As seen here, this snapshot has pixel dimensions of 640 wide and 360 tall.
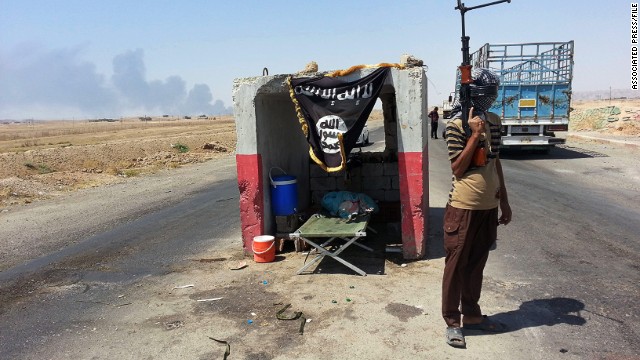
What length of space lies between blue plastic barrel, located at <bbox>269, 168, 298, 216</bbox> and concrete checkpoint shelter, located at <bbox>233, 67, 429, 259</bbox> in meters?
0.11

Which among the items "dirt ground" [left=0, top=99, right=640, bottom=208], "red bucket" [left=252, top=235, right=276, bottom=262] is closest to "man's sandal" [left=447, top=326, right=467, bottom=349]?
"red bucket" [left=252, top=235, right=276, bottom=262]

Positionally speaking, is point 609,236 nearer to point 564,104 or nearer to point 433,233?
point 433,233

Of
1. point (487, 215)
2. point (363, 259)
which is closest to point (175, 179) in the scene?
point (363, 259)

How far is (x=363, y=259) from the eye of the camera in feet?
22.6

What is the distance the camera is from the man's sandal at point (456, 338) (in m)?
4.17

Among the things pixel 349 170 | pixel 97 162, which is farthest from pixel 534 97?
pixel 97 162

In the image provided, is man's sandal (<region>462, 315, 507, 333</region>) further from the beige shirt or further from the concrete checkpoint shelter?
the concrete checkpoint shelter

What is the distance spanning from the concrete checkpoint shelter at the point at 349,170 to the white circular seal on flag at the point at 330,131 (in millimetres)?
598

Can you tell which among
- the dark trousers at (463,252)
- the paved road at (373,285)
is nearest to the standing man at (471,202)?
the dark trousers at (463,252)

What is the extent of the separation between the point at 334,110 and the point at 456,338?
3462 mm

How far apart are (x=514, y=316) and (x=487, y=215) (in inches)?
52.2

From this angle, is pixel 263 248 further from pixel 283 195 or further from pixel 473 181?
pixel 473 181

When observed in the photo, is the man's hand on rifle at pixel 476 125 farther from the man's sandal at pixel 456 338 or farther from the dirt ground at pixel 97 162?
the dirt ground at pixel 97 162

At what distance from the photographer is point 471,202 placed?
403 centimetres
